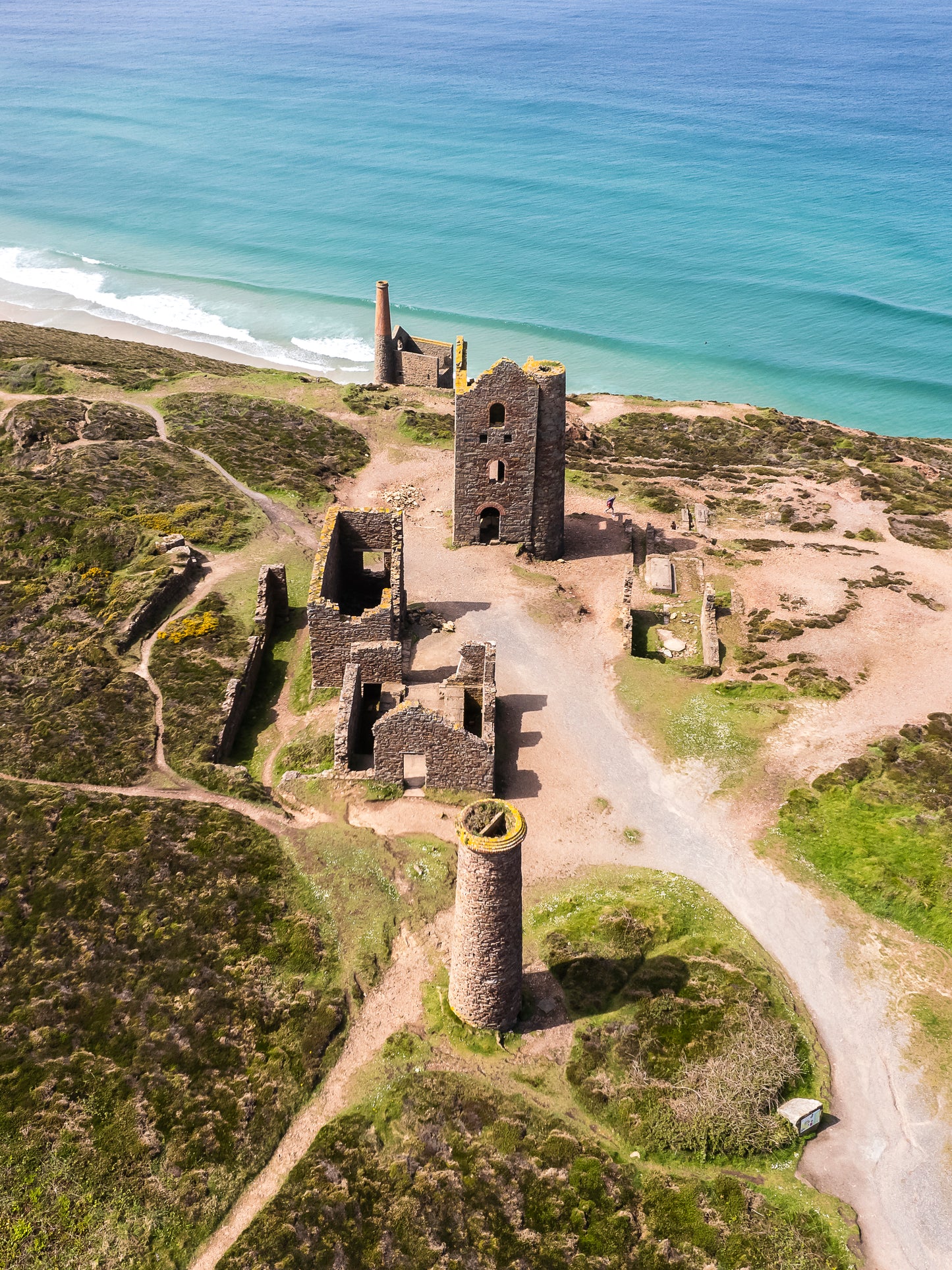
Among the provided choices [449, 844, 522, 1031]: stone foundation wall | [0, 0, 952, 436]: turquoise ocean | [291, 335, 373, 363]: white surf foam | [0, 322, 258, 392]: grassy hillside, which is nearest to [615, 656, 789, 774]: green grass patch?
[449, 844, 522, 1031]: stone foundation wall

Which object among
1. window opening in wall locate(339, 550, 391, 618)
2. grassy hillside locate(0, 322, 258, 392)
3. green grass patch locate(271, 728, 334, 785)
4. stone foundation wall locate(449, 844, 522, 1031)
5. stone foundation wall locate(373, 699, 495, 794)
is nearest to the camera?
stone foundation wall locate(449, 844, 522, 1031)

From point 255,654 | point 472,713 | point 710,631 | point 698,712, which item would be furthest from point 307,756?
point 710,631

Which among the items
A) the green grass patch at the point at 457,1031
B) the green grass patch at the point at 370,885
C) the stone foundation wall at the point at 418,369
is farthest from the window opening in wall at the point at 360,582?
the stone foundation wall at the point at 418,369

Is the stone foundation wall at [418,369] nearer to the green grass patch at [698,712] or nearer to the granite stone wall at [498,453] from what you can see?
the granite stone wall at [498,453]

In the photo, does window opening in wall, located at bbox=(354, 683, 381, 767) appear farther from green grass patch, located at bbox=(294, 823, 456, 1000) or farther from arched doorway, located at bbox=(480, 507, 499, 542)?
arched doorway, located at bbox=(480, 507, 499, 542)

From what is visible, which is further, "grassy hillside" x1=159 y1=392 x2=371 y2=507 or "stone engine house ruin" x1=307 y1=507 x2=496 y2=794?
"grassy hillside" x1=159 y1=392 x2=371 y2=507

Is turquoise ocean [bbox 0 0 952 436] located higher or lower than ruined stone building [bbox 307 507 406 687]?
higher

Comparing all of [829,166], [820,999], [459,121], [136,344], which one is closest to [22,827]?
[820,999]
